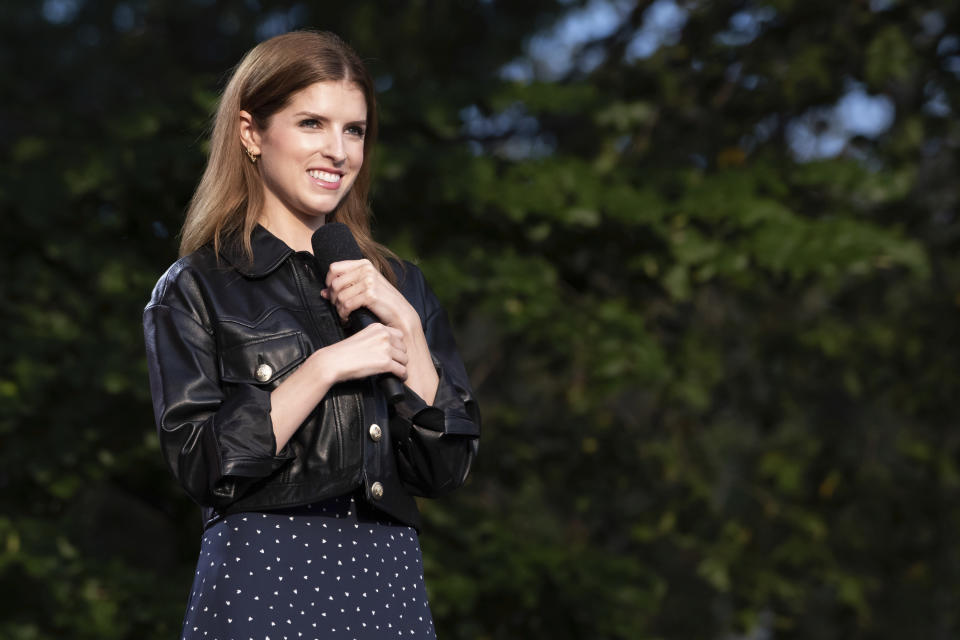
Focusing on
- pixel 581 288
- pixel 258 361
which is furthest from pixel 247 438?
pixel 581 288

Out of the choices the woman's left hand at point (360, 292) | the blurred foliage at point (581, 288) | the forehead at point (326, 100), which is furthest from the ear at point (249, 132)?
the blurred foliage at point (581, 288)

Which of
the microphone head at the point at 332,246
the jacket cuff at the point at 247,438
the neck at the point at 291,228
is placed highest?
the neck at the point at 291,228

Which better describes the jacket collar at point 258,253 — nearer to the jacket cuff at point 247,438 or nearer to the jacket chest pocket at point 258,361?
the jacket chest pocket at point 258,361

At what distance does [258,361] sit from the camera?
2.13m

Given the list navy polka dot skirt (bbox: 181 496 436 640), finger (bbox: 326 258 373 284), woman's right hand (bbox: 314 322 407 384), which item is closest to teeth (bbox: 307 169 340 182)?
finger (bbox: 326 258 373 284)

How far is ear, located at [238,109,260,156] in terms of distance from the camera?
7.60 feet

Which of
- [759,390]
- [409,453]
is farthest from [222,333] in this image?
[759,390]

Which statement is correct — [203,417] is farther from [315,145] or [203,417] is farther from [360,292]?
[315,145]

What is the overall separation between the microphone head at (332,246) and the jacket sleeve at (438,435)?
0.83 feet

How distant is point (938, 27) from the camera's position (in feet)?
22.6

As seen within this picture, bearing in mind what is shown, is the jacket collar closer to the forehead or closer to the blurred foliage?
the forehead

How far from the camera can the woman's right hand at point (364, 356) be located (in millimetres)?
2021

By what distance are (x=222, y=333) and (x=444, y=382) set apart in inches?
15.6

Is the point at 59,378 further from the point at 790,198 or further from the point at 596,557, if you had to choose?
the point at 790,198
